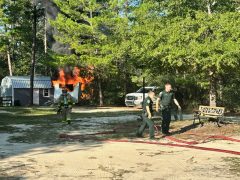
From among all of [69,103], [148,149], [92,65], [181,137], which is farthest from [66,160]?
[92,65]

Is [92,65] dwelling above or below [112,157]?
above

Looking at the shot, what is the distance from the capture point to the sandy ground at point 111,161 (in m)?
8.30

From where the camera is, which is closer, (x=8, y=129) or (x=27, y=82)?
(x=8, y=129)

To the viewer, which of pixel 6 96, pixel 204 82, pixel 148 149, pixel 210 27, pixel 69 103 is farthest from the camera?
pixel 6 96

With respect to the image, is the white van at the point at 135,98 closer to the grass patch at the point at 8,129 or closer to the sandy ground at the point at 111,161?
the grass patch at the point at 8,129

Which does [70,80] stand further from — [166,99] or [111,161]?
[111,161]

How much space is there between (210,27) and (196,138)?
4158mm

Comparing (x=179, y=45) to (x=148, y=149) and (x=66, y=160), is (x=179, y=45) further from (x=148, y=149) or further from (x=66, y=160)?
(x=66, y=160)

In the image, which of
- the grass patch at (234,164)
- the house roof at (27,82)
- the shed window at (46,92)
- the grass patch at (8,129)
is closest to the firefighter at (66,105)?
the grass patch at (8,129)

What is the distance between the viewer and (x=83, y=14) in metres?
40.9

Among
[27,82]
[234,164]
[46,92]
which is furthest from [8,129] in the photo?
[46,92]

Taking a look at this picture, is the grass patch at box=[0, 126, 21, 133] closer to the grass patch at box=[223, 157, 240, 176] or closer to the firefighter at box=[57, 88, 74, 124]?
the firefighter at box=[57, 88, 74, 124]

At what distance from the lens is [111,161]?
32.2 ft

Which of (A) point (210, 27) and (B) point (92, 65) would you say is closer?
(A) point (210, 27)
